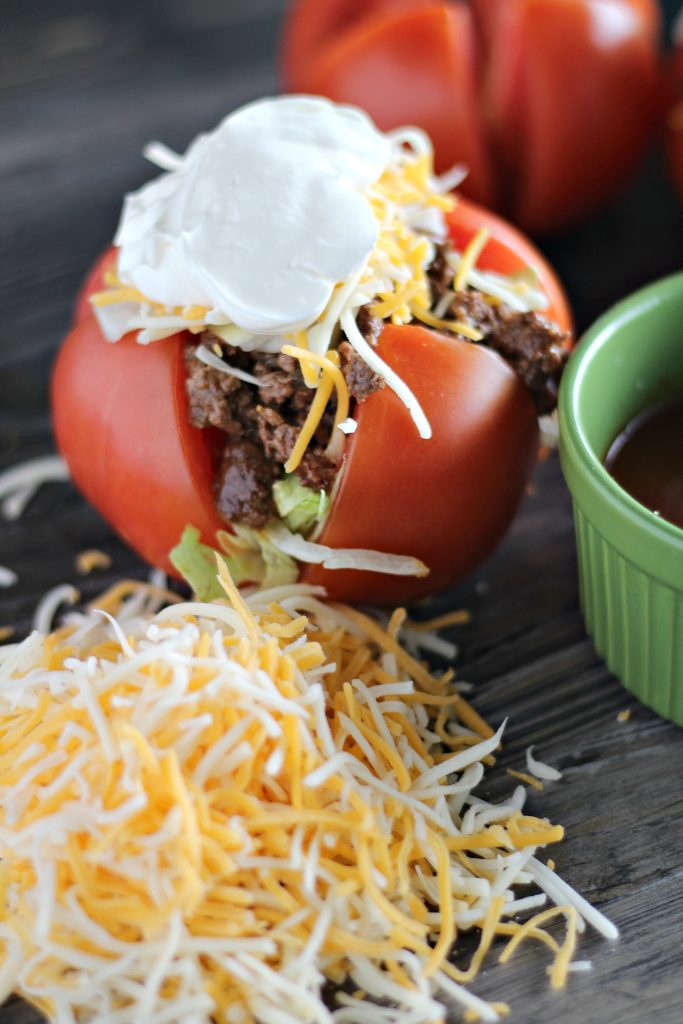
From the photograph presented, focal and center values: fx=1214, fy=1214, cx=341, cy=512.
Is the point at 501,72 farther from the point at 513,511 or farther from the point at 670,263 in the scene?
the point at 513,511

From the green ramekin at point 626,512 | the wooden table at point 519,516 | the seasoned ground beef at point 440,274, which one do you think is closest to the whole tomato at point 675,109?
the wooden table at point 519,516

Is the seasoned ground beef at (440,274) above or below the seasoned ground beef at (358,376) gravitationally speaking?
above

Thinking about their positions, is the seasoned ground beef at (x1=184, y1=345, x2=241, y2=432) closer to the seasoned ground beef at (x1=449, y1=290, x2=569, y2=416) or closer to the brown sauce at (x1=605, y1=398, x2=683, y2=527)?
the seasoned ground beef at (x1=449, y1=290, x2=569, y2=416)

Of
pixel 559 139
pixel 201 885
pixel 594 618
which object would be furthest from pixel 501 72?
pixel 201 885

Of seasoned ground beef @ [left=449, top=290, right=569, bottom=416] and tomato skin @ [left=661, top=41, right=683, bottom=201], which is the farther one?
tomato skin @ [left=661, top=41, right=683, bottom=201]

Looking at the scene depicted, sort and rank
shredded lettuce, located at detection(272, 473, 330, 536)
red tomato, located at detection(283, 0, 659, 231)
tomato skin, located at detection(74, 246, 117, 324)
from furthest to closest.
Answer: red tomato, located at detection(283, 0, 659, 231) → tomato skin, located at detection(74, 246, 117, 324) → shredded lettuce, located at detection(272, 473, 330, 536)

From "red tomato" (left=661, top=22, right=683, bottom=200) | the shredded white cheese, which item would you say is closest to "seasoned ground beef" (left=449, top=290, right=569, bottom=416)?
the shredded white cheese

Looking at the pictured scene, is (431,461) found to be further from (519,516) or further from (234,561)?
(519,516)

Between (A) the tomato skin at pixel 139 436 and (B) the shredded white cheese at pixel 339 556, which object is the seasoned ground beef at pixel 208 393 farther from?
(B) the shredded white cheese at pixel 339 556
